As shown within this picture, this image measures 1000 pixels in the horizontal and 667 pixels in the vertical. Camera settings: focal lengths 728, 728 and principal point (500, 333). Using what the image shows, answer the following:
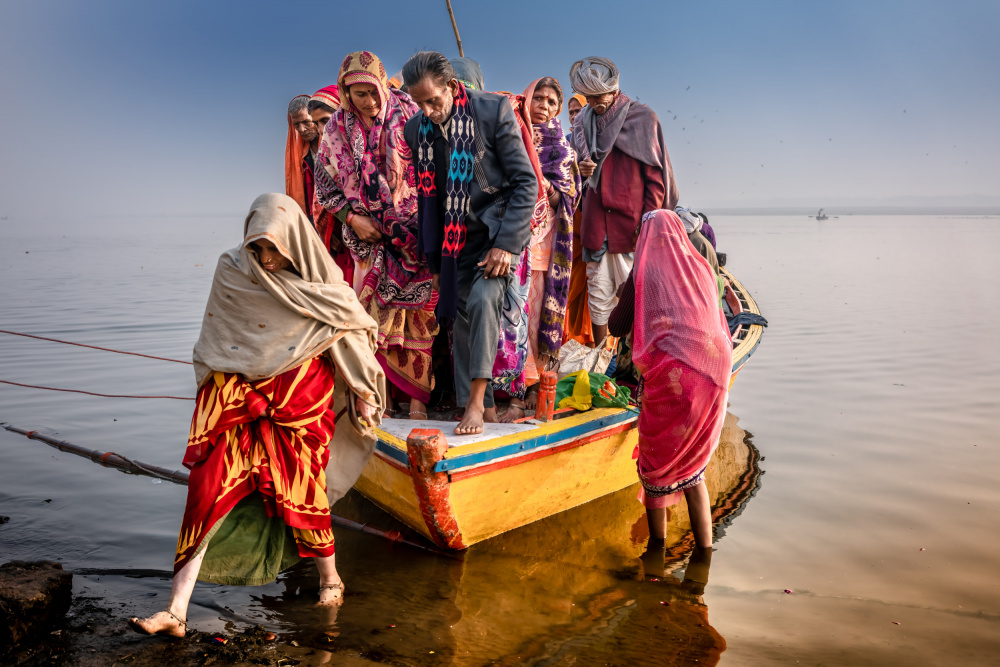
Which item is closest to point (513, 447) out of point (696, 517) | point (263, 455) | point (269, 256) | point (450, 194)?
point (696, 517)

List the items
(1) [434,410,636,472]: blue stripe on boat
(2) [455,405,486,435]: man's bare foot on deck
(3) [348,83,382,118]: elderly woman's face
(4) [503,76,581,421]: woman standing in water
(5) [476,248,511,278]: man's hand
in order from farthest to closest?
(4) [503,76,581,421]: woman standing in water < (3) [348,83,382,118]: elderly woman's face < (5) [476,248,511,278]: man's hand < (2) [455,405,486,435]: man's bare foot on deck < (1) [434,410,636,472]: blue stripe on boat

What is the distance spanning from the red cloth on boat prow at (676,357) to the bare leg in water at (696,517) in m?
0.11

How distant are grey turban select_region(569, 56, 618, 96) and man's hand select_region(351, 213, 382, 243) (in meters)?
1.80

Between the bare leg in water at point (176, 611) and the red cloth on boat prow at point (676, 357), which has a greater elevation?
the red cloth on boat prow at point (676, 357)

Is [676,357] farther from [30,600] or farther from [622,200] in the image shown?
[30,600]

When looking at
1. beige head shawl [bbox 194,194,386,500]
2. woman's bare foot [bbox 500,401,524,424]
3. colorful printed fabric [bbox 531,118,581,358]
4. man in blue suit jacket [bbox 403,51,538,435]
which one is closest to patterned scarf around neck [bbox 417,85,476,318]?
man in blue suit jacket [bbox 403,51,538,435]

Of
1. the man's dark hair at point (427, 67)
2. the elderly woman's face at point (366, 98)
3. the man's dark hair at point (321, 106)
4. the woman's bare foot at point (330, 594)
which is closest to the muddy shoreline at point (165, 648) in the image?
the woman's bare foot at point (330, 594)

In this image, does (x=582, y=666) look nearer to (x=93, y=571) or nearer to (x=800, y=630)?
(x=800, y=630)

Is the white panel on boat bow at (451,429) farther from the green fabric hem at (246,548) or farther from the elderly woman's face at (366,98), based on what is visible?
the elderly woman's face at (366,98)

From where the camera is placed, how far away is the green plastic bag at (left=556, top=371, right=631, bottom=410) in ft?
14.2

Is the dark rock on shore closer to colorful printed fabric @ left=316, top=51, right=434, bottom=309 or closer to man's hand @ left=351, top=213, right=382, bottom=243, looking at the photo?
colorful printed fabric @ left=316, top=51, right=434, bottom=309

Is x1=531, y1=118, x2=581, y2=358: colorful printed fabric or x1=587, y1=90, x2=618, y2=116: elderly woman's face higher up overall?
x1=587, y1=90, x2=618, y2=116: elderly woman's face

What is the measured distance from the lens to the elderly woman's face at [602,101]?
515 cm

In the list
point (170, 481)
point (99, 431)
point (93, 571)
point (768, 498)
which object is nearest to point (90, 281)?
point (99, 431)
